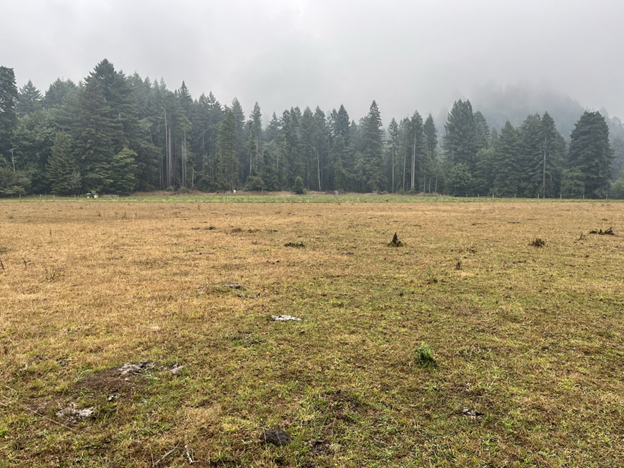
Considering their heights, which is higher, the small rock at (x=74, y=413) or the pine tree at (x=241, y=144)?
the pine tree at (x=241, y=144)

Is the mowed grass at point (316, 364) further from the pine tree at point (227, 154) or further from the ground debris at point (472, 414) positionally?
the pine tree at point (227, 154)

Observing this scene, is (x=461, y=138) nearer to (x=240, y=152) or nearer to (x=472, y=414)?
(x=240, y=152)

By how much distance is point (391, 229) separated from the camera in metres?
15.0

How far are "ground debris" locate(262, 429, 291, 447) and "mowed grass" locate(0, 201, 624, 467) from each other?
1.9 inches

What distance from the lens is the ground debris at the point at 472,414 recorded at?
2.87 m

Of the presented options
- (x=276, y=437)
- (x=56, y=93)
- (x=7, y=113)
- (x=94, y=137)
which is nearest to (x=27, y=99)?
(x=56, y=93)

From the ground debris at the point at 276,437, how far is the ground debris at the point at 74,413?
1.52 m

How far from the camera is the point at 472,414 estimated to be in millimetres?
2904

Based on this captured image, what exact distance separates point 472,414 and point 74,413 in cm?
336

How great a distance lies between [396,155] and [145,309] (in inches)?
3595

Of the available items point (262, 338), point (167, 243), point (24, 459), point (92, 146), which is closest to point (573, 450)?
point (262, 338)

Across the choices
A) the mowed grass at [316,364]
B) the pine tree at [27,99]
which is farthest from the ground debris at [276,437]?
the pine tree at [27,99]

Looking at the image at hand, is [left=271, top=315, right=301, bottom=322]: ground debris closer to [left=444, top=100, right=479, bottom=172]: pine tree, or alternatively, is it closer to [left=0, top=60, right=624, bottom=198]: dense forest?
[left=0, top=60, right=624, bottom=198]: dense forest

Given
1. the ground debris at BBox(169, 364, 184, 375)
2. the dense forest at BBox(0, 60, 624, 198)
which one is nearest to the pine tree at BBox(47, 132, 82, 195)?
the dense forest at BBox(0, 60, 624, 198)
